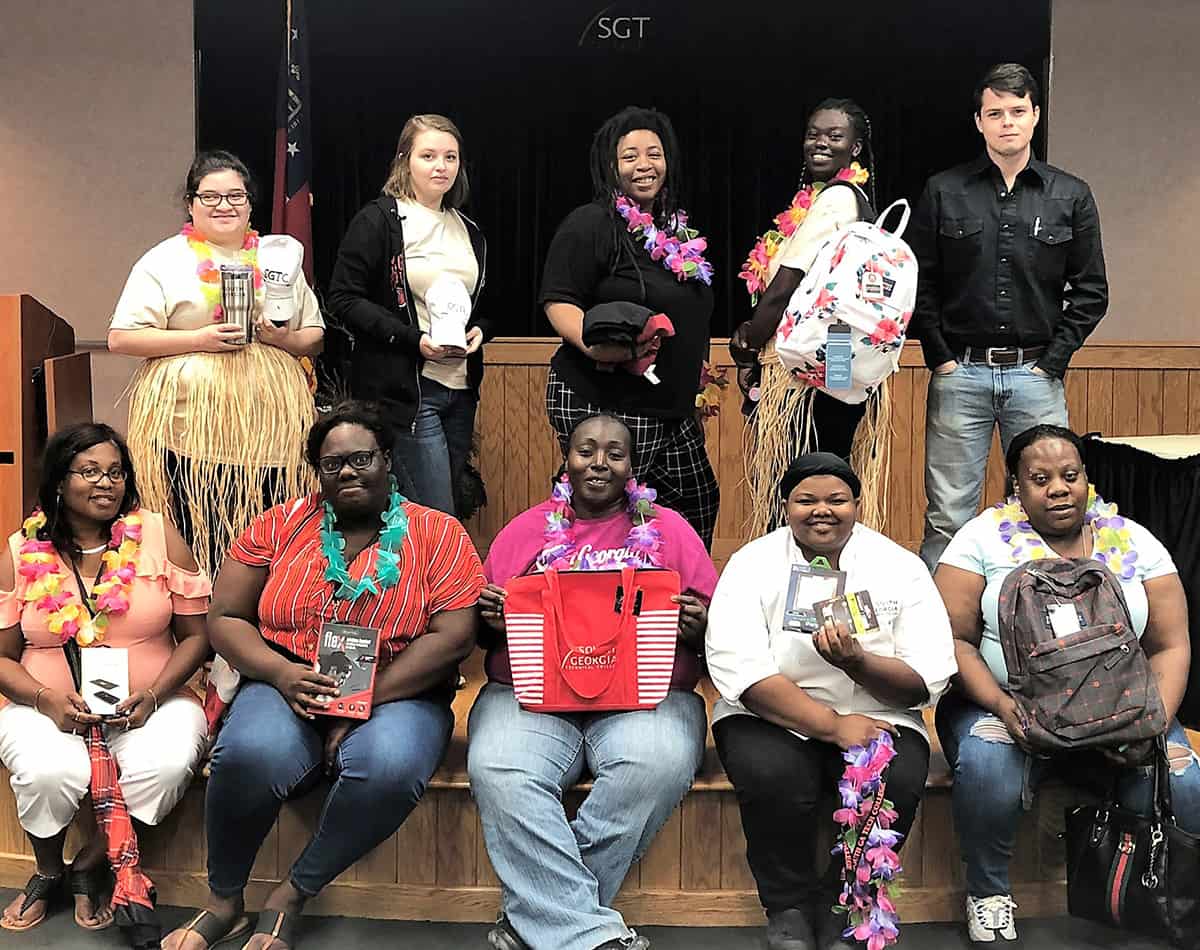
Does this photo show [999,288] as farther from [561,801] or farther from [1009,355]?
[561,801]

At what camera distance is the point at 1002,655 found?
2.87 m

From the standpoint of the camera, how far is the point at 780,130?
5.99 metres

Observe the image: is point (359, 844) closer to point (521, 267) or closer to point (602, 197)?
point (602, 197)

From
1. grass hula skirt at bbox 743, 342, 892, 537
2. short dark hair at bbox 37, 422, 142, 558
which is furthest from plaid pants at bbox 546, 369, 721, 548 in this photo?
short dark hair at bbox 37, 422, 142, 558

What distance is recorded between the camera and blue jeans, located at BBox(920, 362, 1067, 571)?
3.46m

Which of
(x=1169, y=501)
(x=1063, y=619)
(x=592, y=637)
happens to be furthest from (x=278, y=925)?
(x=1169, y=501)

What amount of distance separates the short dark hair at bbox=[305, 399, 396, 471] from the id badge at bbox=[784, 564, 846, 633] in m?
0.90

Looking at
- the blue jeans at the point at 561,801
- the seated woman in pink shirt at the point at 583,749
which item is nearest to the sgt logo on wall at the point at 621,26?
the seated woman in pink shirt at the point at 583,749

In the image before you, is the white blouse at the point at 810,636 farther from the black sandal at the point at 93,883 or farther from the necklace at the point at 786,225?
the black sandal at the point at 93,883

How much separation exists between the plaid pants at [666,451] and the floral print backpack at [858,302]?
0.33m

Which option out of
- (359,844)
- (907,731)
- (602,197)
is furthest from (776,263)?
(359,844)

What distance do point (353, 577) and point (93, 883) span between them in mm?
850

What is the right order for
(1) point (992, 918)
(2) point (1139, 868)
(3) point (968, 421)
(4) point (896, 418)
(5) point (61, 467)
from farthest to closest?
(4) point (896, 418), (3) point (968, 421), (5) point (61, 467), (1) point (992, 918), (2) point (1139, 868)

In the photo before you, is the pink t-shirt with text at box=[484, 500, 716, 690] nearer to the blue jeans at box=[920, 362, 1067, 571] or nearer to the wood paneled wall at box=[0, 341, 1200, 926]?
the wood paneled wall at box=[0, 341, 1200, 926]
